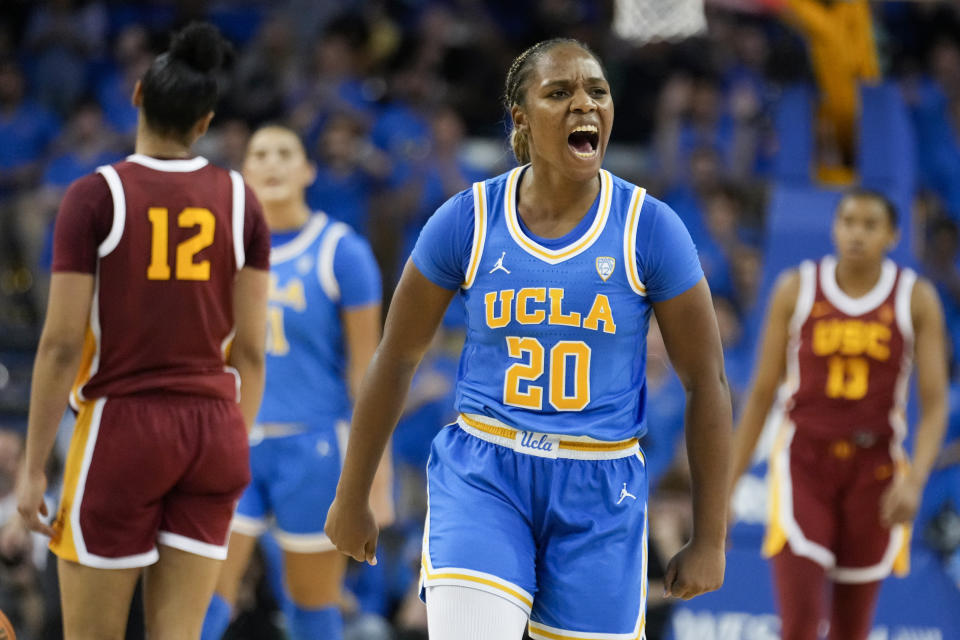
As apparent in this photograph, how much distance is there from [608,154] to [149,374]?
27.6 ft

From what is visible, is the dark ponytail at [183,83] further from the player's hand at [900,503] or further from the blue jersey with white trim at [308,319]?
the player's hand at [900,503]

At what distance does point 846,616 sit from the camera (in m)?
5.68

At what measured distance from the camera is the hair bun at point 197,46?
4.29 m

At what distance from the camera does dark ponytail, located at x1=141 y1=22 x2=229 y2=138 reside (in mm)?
4215

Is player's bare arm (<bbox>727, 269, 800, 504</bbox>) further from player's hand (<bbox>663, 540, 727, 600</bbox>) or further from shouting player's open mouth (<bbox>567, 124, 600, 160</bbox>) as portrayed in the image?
shouting player's open mouth (<bbox>567, 124, 600, 160</bbox>)

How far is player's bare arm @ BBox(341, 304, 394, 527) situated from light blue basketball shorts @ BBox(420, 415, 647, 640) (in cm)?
205

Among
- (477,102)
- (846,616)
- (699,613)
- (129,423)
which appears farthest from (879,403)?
(477,102)

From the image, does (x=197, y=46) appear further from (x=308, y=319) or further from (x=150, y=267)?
(x=308, y=319)

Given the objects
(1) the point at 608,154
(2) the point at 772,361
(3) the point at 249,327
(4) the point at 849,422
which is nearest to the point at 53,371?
(3) the point at 249,327

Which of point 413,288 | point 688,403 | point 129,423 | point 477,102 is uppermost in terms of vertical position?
point 477,102

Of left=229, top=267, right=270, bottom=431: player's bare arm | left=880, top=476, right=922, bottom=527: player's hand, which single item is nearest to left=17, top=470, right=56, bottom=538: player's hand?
left=229, top=267, right=270, bottom=431: player's bare arm

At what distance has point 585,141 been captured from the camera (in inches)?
140

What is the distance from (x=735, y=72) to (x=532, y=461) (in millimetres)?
9092

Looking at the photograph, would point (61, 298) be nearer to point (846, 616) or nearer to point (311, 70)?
point (846, 616)
